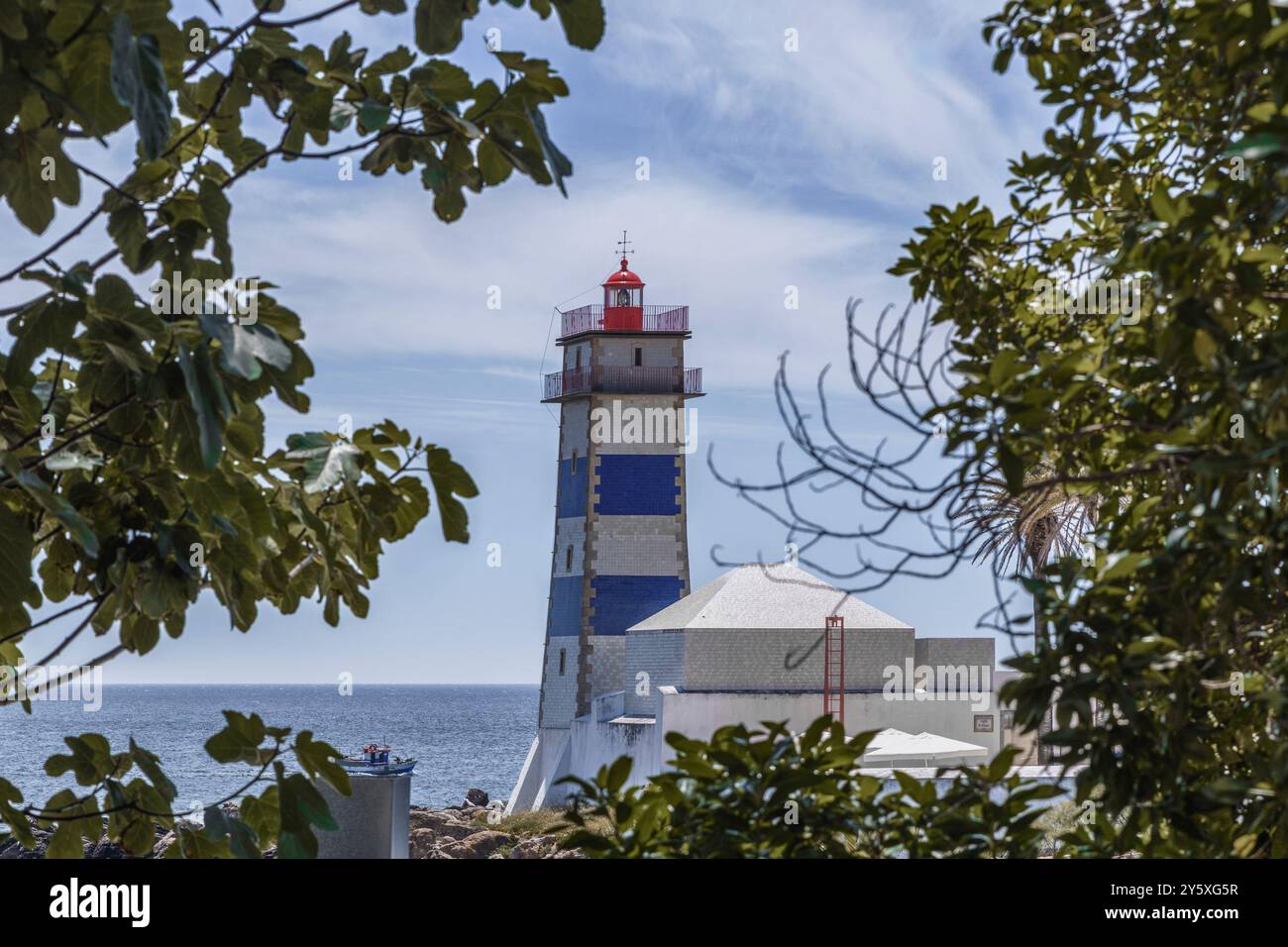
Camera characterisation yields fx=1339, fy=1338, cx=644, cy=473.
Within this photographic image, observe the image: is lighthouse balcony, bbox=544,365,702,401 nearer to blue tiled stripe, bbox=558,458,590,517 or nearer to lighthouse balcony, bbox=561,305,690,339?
lighthouse balcony, bbox=561,305,690,339

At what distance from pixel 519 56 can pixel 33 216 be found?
0.82m

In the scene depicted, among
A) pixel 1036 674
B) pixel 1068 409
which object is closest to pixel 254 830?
pixel 1036 674

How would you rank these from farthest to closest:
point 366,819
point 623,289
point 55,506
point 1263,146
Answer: point 623,289 → point 366,819 → point 55,506 → point 1263,146

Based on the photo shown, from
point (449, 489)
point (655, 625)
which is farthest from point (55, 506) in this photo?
point (655, 625)

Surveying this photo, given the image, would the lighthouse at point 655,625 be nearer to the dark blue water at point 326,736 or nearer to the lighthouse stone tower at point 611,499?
the lighthouse stone tower at point 611,499

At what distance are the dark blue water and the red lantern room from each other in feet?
49.6

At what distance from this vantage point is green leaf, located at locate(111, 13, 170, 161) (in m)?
1.59

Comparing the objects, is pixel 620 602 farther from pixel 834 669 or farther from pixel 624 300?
pixel 624 300

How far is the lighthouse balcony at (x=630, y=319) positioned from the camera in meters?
25.7

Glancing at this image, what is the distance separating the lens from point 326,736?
74.2 m

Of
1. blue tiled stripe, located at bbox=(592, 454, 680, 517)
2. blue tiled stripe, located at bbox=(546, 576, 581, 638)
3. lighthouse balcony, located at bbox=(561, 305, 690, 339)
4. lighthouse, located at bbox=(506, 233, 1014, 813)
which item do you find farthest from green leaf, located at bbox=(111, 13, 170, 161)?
lighthouse balcony, located at bbox=(561, 305, 690, 339)

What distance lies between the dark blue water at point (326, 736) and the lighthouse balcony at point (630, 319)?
14617 mm

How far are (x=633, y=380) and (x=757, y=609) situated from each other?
17.2ft
